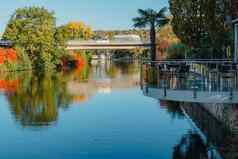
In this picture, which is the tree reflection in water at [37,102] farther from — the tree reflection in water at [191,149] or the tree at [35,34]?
the tree at [35,34]

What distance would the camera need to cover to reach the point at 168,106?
3722 cm

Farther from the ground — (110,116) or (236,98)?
(236,98)

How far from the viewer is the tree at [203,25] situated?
33781 millimetres

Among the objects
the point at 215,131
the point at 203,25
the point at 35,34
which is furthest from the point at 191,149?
the point at 35,34

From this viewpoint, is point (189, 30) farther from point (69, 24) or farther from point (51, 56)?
point (69, 24)

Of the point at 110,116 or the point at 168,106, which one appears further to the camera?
the point at 168,106

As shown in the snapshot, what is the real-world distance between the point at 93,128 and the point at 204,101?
11004 millimetres

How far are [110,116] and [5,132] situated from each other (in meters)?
7.33

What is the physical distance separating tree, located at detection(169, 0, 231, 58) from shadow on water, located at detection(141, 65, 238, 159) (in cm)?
771

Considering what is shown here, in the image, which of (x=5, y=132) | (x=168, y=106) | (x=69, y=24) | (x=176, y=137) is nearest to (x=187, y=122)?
(x=176, y=137)

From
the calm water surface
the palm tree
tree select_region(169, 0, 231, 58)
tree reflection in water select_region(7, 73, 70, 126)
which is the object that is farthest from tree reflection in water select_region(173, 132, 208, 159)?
the palm tree

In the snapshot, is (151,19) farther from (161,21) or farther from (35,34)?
(35,34)

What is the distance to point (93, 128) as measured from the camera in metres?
28.0

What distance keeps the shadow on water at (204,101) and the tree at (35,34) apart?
207 ft
